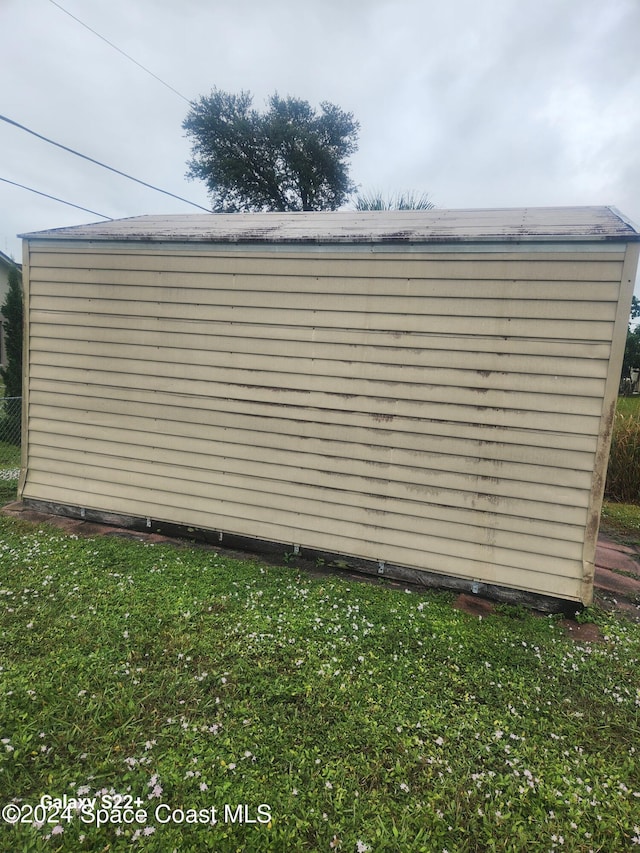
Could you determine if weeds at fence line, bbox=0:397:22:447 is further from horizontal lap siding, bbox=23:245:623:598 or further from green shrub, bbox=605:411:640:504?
green shrub, bbox=605:411:640:504

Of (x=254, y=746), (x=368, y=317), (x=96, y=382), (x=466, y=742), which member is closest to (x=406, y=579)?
(x=466, y=742)

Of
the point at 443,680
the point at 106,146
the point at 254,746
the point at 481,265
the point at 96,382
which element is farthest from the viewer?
the point at 106,146

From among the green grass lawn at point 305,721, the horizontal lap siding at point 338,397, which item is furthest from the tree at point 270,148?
the green grass lawn at point 305,721

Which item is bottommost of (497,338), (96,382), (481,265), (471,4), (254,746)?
(254,746)

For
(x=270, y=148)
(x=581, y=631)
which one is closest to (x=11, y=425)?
(x=581, y=631)

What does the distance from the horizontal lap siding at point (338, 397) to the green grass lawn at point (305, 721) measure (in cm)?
70

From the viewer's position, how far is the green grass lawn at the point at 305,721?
169cm

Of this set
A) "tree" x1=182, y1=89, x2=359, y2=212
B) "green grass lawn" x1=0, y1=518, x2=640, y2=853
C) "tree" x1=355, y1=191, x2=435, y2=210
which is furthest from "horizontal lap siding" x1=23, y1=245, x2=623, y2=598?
"tree" x1=182, y1=89, x2=359, y2=212

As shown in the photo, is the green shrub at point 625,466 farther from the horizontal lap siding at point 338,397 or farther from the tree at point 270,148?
the tree at point 270,148

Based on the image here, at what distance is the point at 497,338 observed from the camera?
11.0 feet

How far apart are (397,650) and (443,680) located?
35cm

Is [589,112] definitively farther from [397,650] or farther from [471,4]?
[397,650]

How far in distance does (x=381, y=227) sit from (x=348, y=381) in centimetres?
139

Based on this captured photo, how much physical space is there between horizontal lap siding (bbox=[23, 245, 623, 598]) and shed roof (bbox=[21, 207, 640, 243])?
6.0 inches
